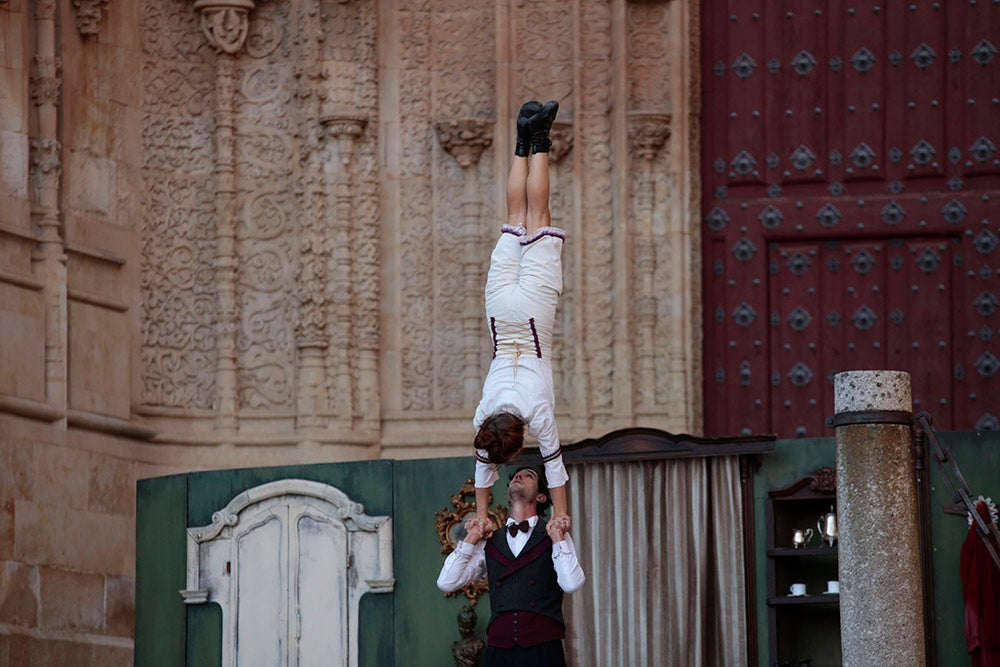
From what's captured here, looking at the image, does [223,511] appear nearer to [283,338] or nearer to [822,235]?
[283,338]

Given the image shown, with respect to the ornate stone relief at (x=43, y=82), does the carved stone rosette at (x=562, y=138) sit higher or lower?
lower

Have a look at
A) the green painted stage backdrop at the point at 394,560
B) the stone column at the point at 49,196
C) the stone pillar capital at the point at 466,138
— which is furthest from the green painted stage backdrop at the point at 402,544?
the stone pillar capital at the point at 466,138

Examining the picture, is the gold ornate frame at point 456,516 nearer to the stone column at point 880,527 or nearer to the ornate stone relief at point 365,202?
the ornate stone relief at point 365,202

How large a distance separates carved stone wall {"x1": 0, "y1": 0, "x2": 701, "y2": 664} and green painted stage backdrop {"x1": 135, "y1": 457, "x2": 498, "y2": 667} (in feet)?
2.09

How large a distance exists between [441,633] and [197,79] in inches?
165

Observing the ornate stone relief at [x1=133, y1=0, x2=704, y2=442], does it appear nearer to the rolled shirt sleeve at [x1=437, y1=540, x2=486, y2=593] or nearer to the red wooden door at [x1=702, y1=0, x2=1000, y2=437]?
the red wooden door at [x1=702, y1=0, x2=1000, y2=437]

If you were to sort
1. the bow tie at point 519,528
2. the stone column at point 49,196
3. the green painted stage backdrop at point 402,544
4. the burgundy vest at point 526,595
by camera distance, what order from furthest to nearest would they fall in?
the stone column at point 49,196
the green painted stage backdrop at point 402,544
the bow tie at point 519,528
the burgundy vest at point 526,595

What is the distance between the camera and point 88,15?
15547mm

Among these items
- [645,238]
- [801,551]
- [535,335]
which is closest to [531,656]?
[535,335]

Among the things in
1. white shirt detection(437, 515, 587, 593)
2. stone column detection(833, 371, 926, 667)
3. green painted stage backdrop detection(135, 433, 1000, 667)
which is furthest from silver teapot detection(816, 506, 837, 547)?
white shirt detection(437, 515, 587, 593)

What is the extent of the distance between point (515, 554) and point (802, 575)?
3314 mm

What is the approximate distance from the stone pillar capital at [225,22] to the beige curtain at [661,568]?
4085 millimetres

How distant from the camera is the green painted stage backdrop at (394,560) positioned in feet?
46.2

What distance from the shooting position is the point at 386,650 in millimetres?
14102
